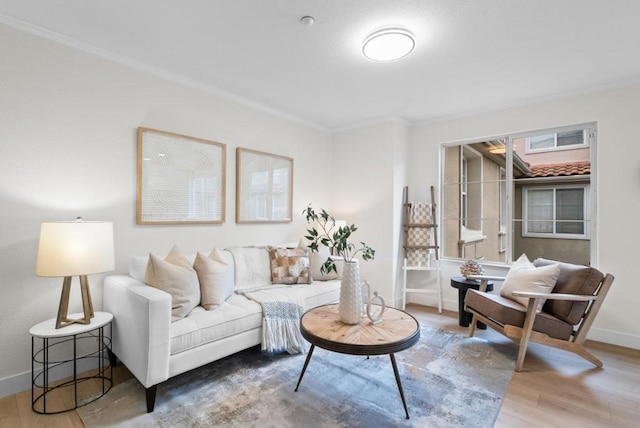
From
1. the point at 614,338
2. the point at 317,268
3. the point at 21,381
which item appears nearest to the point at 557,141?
the point at 614,338

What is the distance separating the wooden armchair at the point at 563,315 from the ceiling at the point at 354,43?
1.79m

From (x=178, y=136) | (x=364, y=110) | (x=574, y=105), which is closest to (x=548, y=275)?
(x=574, y=105)

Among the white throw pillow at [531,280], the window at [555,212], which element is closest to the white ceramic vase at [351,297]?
the white throw pillow at [531,280]

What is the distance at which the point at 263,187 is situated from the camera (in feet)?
12.3

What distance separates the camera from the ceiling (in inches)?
78.1

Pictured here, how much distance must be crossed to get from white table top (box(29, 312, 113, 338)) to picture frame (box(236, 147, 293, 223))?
5.17ft

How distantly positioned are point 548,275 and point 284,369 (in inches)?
91.6

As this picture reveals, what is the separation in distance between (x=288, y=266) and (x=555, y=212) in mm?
3019

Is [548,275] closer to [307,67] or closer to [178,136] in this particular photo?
[307,67]

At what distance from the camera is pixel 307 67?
9.06ft

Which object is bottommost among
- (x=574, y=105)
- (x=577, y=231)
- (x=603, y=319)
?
(x=603, y=319)

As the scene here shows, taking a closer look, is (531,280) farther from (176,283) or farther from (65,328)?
(65,328)

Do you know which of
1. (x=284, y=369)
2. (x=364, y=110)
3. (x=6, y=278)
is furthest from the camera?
(x=364, y=110)

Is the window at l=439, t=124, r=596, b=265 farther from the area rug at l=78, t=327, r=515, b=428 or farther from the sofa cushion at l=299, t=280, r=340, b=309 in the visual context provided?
the sofa cushion at l=299, t=280, r=340, b=309
